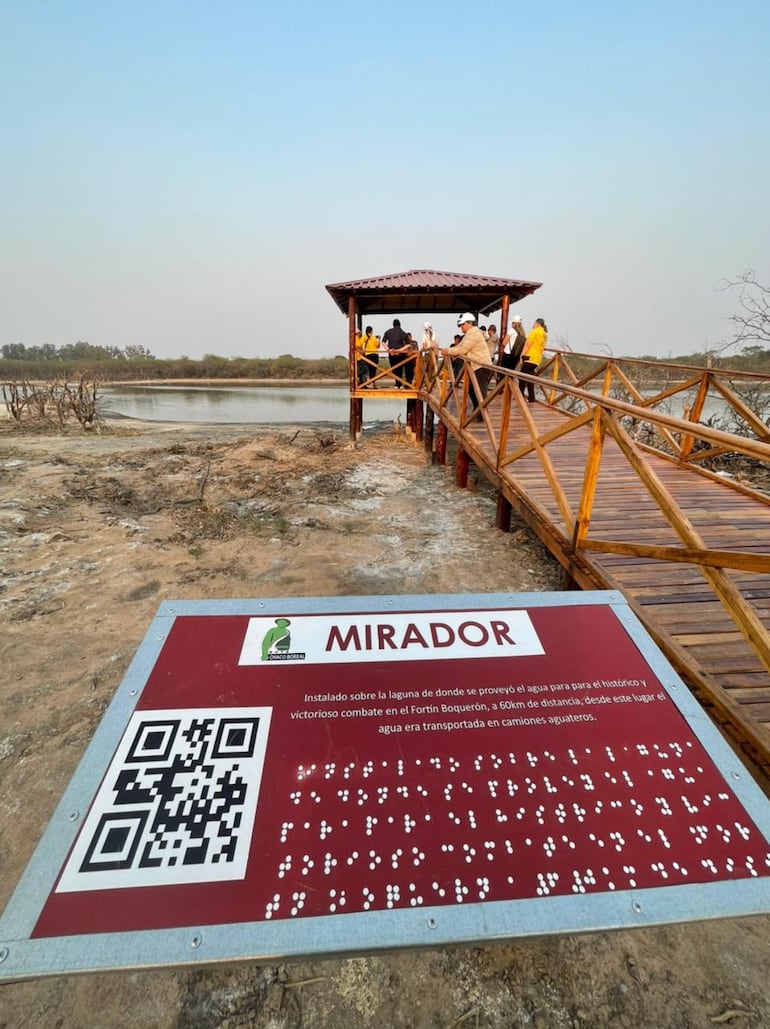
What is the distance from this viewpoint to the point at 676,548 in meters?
2.18

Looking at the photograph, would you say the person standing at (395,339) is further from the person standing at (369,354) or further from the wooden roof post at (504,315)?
the wooden roof post at (504,315)

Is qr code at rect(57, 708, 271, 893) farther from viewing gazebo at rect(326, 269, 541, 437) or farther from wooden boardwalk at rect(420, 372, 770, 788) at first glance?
viewing gazebo at rect(326, 269, 541, 437)

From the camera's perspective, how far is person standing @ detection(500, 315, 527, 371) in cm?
827

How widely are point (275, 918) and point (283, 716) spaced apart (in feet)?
1.45

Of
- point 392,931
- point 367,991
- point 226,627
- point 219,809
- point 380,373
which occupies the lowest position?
point 367,991

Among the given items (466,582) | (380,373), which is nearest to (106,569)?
(466,582)

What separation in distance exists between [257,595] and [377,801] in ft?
9.58

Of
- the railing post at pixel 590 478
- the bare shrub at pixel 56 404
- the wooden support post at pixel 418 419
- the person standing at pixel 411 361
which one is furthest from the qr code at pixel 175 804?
the bare shrub at pixel 56 404

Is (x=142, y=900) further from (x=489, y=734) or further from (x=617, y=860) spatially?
(x=617, y=860)

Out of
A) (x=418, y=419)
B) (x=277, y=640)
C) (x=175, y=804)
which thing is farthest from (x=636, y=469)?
(x=418, y=419)

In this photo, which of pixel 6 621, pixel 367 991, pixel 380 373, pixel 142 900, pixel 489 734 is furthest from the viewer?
pixel 380 373

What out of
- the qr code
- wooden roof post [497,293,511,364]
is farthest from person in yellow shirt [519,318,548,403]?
the qr code

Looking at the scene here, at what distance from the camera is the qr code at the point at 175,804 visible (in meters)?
1.00

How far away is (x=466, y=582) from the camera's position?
4148mm
